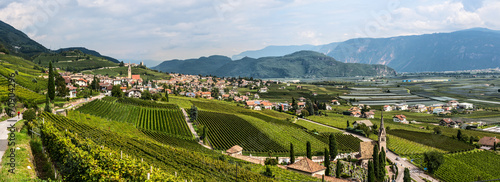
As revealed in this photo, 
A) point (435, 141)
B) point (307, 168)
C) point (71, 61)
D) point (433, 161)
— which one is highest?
point (71, 61)

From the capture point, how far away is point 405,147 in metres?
58.5

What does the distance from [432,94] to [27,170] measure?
184487mm

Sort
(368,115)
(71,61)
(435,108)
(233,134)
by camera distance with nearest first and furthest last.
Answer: (233,134)
(368,115)
(435,108)
(71,61)

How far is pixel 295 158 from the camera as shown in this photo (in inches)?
1766

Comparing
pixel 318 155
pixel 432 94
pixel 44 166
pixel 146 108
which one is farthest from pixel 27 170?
pixel 432 94

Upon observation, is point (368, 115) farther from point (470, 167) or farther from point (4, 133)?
point (4, 133)

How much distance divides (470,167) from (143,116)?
55227mm

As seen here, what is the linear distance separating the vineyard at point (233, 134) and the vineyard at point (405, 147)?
22469mm

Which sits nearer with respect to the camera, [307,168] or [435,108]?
[307,168]

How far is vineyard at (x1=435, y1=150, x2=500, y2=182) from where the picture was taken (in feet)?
145

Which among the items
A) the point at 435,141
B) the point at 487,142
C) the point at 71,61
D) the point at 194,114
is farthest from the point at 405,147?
the point at 71,61

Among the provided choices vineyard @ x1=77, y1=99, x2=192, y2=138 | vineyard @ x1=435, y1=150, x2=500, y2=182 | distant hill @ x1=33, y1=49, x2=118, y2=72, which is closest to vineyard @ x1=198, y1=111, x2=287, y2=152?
vineyard @ x1=77, y1=99, x2=192, y2=138

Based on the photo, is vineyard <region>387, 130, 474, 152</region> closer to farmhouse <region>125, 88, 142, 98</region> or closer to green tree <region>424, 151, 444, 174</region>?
green tree <region>424, 151, 444, 174</region>

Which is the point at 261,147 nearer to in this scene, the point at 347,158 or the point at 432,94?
the point at 347,158
